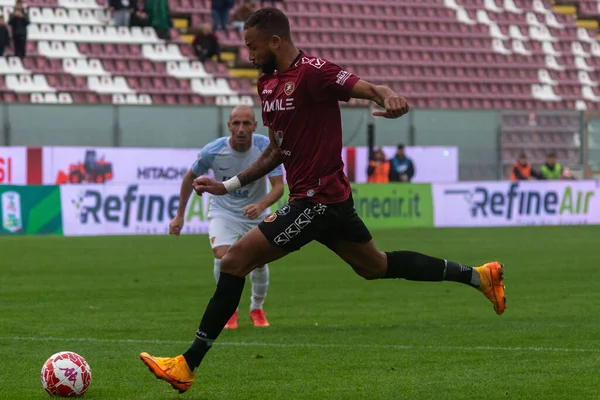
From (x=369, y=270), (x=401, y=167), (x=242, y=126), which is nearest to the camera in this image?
(x=369, y=270)

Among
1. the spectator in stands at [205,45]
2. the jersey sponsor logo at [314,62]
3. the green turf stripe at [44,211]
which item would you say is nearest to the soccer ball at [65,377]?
the jersey sponsor logo at [314,62]

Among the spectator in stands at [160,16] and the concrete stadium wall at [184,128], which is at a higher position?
the spectator in stands at [160,16]

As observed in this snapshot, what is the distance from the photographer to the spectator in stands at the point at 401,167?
1148 inches

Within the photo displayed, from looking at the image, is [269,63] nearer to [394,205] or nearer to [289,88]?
[289,88]

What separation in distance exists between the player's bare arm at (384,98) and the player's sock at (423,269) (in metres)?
1.41

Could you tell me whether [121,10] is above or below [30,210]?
above

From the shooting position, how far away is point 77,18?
114 ft

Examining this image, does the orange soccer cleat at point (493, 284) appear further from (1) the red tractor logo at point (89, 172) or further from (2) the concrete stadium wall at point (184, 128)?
(2) the concrete stadium wall at point (184, 128)

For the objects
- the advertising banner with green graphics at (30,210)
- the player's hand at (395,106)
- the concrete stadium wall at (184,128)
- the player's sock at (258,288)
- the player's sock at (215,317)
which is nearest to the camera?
the player's hand at (395,106)

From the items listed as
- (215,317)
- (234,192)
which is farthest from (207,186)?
(234,192)

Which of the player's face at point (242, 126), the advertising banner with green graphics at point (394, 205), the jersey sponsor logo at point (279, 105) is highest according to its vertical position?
the jersey sponsor logo at point (279, 105)

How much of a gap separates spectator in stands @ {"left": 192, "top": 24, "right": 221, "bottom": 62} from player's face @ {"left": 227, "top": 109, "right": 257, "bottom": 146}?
2448cm

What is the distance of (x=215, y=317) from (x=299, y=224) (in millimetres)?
764

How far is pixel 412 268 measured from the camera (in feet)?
26.8
